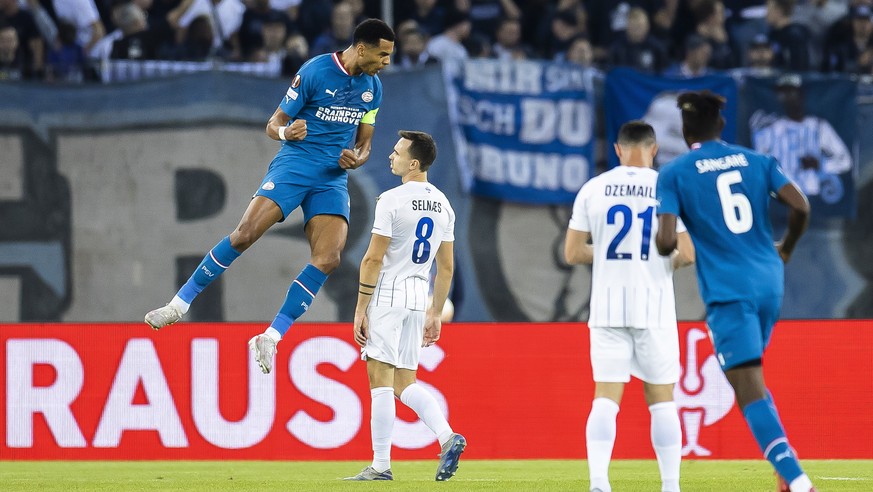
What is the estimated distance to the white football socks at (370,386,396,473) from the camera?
8.82 m

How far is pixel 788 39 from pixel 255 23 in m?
6.13

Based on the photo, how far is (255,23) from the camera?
1542 centimetres

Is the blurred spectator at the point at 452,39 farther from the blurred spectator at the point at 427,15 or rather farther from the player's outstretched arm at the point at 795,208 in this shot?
the player's outstretched arm at the point at 795,208

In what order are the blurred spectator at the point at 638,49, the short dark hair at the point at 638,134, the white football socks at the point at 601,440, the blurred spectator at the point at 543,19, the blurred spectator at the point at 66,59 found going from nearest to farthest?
the white football socks at the point at 601,440
the short dark hair at the point at 638,134
the blurred spectator at the point at 66,59
the blurred spectator at the point at 638,49
the blurred spectator at the point at 543,19

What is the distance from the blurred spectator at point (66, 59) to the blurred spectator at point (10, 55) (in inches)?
11.8

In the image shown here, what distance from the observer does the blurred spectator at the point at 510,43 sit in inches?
619

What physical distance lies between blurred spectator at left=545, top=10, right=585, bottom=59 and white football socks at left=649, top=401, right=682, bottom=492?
8.89 m

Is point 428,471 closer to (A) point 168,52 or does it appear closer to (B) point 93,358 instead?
(B) point 93,358

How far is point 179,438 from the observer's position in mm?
11664

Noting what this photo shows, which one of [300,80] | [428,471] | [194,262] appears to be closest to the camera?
[300,80]

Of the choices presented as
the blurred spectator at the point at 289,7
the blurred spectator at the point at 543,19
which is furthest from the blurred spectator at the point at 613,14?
the blurred spectator at the point at 289,7

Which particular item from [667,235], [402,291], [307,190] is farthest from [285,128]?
[667,235]

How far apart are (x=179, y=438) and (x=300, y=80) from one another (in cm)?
404

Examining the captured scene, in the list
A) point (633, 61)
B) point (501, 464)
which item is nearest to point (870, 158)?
point (633, 61)
